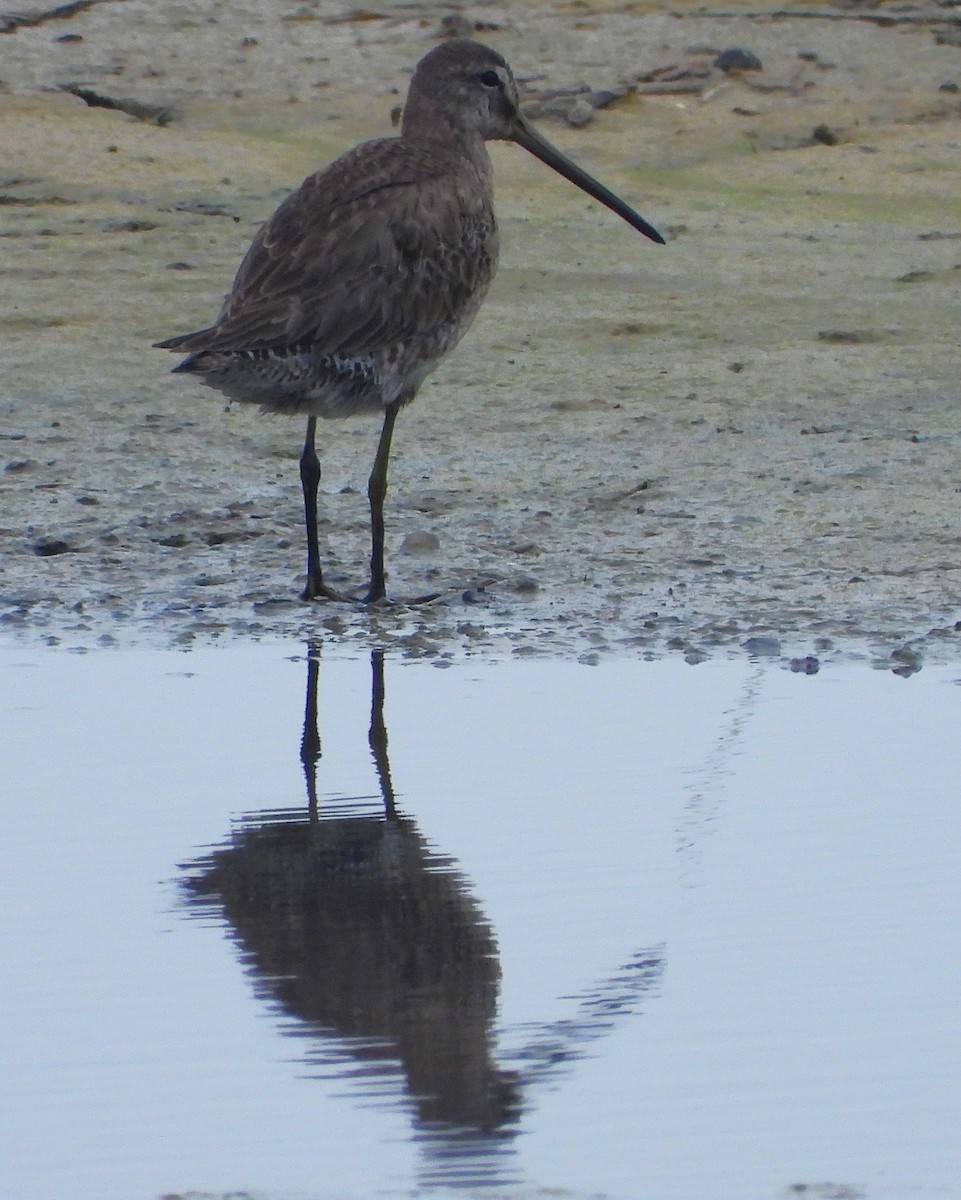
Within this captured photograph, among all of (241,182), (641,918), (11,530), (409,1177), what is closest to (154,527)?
(11,530)

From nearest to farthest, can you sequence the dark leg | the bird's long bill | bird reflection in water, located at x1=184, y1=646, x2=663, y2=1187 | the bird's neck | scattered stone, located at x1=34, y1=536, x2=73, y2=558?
1. bird reflection in water, located at x1=184, y1=646, x2=663, y2=1187
2. the dark leg
3. scattered stone, located at x1=34, y1=536, x2=73, y2=558
4. the bird's neck
5. the bird's long bill

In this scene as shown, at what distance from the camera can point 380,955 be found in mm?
3734

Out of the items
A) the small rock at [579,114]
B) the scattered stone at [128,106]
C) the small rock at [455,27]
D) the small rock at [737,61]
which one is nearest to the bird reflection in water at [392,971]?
the small rock at [579,114]

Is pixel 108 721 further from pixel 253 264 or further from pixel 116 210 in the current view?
pixel 116 210

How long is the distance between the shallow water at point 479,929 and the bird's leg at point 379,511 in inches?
25.2

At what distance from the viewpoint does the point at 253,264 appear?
6199mm

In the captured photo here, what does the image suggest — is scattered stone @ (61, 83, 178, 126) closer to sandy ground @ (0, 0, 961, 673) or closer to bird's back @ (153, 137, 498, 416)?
sandy ground @ (0, 0, 961, 673)

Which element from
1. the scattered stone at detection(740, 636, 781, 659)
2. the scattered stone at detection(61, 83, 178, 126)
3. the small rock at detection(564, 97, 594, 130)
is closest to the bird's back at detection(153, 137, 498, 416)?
the scattered stone at detection(740, 636, 781, 659)

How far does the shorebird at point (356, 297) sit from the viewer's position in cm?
600

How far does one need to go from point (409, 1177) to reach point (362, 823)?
1.48 m

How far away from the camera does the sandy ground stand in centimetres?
619

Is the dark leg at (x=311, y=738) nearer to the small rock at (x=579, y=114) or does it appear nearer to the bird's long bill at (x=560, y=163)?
the bird's long bill at (x=560, y=163)

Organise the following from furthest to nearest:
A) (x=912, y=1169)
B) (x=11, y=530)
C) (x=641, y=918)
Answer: (x=11, y=530) < (x=641, y=918) < (x=912, y=1169)

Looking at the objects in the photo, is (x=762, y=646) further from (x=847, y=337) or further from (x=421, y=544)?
(x=847, y=337)
